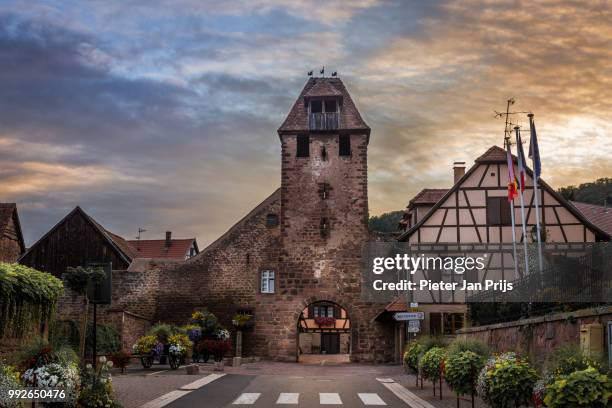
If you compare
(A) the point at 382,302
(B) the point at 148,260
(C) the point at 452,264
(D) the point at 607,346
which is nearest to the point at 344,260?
(A) the point at 382,302

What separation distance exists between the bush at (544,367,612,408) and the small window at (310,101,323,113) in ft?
111

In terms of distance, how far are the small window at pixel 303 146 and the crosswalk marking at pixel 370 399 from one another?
24.5m

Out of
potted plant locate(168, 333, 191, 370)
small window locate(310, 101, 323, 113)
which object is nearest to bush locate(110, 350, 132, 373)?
potted plant locate(168, 333, 191, 370)

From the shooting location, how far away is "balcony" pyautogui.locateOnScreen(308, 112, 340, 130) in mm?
43438

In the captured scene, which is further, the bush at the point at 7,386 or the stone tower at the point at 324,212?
the stone tower at the point at 324,212

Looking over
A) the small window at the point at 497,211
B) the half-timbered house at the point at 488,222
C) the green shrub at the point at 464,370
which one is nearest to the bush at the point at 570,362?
the green shrub at the point at 464,370

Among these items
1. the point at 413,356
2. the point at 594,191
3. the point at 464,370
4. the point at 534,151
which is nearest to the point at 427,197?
the point at 534,151

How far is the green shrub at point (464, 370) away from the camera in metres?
16.9

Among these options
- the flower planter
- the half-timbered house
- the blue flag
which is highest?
the blue flag

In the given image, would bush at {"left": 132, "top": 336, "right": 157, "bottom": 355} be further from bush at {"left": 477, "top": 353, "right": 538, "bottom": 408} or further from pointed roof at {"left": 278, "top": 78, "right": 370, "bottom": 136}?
bush at {"left": 477, "top": 353, "right": 538, "bottom": 408}

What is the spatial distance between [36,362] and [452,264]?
2523cm

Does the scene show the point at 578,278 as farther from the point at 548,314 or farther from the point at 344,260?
the point at 344,260

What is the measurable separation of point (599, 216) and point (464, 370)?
2862 cm

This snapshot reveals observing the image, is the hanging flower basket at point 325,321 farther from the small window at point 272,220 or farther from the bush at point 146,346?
the bush at point 146,346
